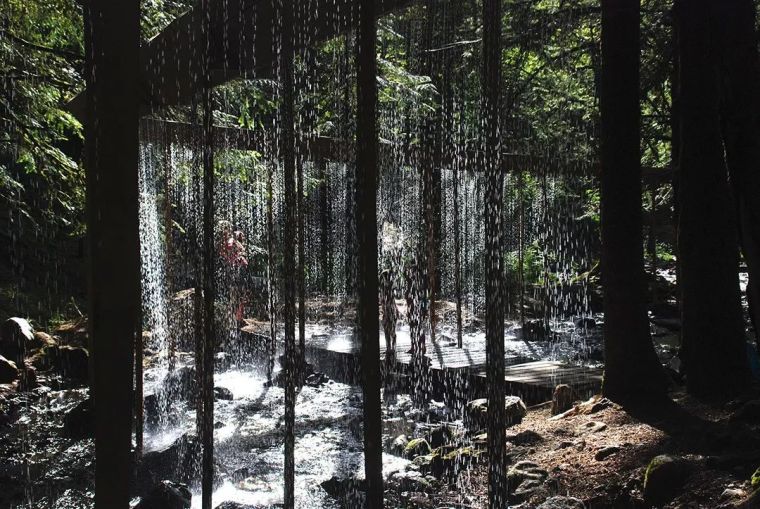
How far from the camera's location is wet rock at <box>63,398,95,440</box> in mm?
8961

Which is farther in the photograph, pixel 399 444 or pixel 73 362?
pixel 73 362

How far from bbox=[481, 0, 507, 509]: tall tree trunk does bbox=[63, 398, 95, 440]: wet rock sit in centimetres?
675

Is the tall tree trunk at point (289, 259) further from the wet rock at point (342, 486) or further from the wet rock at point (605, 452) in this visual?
the wet rock at point (605, 452)

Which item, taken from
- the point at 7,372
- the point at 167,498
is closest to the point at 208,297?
the point at 167,498

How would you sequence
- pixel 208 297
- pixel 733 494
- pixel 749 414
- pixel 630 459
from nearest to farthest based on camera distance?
pixel 733 494
pixel 208 297
pixel 749 414
pixel 630 459

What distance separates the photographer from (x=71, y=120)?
32.6 feet

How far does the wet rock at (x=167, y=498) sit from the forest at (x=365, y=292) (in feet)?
0.12

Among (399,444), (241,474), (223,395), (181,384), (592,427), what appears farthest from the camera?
(181,384)

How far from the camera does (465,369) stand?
415 inches

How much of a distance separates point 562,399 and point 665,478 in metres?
3.27

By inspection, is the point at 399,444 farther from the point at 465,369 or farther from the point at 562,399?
the point at 465,369

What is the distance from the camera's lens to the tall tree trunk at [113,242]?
2830mm

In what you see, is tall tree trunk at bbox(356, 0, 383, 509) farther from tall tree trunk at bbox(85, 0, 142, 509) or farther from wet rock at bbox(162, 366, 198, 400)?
wet rock at bbox(162, 366, 198, 400)

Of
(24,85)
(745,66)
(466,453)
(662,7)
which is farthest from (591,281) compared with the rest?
(745,66)
